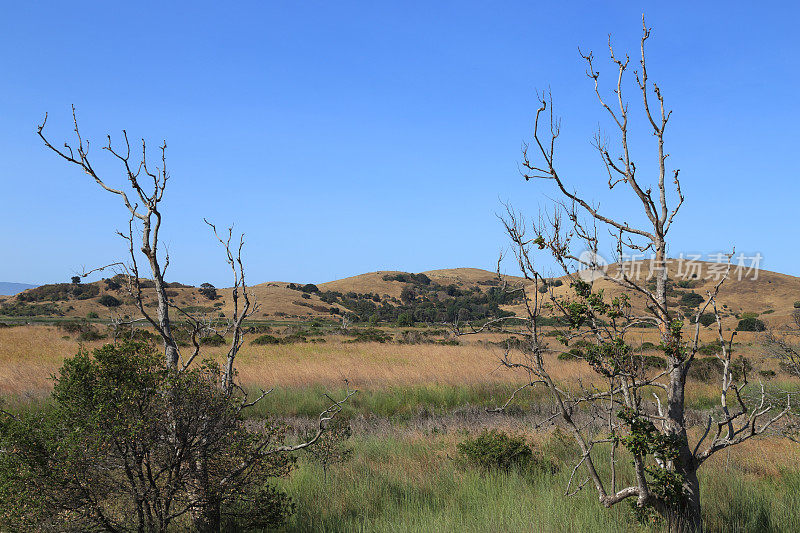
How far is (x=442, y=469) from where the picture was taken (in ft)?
26.6

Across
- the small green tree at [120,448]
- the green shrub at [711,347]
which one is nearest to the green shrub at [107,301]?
the green shrub at [711,347]

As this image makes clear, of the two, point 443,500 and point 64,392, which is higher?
point 64,392

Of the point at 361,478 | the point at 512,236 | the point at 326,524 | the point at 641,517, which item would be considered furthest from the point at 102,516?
the point at 641,517

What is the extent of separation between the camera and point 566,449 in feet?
31.0

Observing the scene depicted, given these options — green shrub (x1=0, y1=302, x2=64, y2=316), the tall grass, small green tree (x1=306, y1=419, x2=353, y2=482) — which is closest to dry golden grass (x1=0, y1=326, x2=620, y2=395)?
small green tree (x1=306, y1=419, x2=353, y2=482)

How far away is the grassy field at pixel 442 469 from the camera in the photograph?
582 centimetres

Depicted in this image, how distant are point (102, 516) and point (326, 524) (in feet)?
8.16

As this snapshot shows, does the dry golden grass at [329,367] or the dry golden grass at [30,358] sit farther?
the dry golden grass at [329,367]

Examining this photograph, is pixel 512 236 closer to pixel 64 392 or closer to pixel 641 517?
pixel 641 517

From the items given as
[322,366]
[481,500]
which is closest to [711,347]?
[481,500]

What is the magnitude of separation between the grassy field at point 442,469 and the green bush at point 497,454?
0.20 meters

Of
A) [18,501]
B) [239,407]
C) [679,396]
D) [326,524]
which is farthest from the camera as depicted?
[326,524]

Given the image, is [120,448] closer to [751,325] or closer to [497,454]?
[497,454]

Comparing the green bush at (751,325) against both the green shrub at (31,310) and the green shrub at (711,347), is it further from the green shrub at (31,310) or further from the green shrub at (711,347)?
the green shrub at (31,310)
